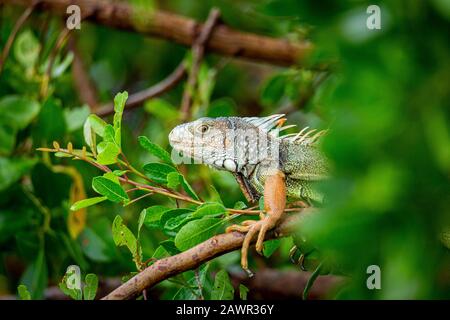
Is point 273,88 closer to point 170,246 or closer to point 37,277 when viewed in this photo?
point 37,277

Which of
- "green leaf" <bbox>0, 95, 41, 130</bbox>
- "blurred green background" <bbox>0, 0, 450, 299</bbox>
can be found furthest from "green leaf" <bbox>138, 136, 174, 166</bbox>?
"green leaf" <bbox>0, 95, 41, 130</bbox>

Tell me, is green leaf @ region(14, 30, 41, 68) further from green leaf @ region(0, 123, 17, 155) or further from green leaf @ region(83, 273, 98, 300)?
green leaf @ region(83, 273, 98, 300)

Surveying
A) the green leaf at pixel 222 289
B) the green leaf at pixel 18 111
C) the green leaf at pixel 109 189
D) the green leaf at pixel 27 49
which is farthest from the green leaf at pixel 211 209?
the green leaf at pixel 27 49

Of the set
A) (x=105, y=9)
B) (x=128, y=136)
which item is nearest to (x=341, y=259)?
(x=128, y=136)

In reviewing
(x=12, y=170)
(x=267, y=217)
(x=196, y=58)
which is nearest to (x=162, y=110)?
(x=196, y=58)

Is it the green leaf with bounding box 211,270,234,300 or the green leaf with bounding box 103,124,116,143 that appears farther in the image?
the green leaf with bounding box 211,270,234,300

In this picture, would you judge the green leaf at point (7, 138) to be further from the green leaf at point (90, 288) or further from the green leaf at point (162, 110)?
the green leaf at point (90, 288)
